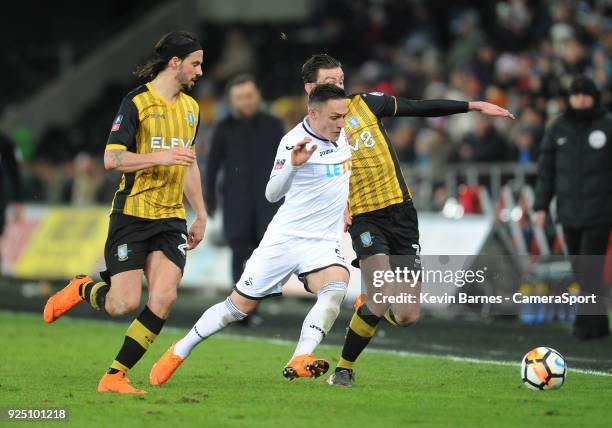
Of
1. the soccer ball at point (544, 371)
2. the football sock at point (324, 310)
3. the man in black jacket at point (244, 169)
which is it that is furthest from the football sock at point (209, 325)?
the man in black jacket at point (244, 169)

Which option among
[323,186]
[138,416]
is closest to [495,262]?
[323,186]

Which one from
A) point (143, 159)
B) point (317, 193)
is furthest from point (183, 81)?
point (317, 193)

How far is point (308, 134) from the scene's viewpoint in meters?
8.82

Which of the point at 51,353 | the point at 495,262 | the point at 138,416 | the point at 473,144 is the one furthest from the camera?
the point at 473,144

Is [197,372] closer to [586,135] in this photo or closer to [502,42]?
[586,135]

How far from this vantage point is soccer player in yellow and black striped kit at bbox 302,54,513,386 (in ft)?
30.8

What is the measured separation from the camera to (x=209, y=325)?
29.7 feet

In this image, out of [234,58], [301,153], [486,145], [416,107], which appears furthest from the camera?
[234,58]

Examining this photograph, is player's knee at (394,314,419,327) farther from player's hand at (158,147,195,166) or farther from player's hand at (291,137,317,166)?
player's hand at (158,147,195,166)

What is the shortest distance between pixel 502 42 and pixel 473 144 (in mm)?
3444

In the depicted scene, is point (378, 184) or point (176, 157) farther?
point (378, 184)

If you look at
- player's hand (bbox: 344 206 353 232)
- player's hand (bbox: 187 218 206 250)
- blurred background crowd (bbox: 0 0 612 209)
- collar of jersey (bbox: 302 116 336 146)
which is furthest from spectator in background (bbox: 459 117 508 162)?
collar of jersey (bbox: 302 116 336 146)

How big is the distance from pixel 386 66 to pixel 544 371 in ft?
53.2

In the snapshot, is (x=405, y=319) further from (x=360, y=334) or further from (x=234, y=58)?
(x=234, y=58)
